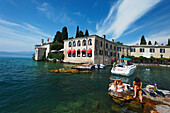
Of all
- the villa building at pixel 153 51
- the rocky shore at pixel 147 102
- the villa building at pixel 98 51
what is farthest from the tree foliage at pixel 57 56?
the villa building at pixel 153 51

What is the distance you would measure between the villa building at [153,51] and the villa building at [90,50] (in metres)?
11.7

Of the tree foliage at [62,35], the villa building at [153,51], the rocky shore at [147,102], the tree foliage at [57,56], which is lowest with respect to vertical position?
the rocky shore at [147,102]

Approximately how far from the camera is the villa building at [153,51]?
33916 millimetres

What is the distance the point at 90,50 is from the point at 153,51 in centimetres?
3339

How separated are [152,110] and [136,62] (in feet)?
117

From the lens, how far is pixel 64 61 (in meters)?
31.3

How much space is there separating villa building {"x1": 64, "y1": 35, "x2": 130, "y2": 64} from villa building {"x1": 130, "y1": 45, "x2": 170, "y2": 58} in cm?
1168

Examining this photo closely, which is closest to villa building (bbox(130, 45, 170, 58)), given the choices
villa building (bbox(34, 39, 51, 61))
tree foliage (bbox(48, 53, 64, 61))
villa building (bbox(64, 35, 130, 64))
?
villa building (bbox(64, 35, 130, 64))

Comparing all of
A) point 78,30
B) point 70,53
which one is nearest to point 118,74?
point 70,53

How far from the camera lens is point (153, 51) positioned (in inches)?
1366

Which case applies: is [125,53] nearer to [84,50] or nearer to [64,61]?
[84,50]

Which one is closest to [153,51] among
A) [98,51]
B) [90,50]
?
[98,51]

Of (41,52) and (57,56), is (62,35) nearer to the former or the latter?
(41,52)

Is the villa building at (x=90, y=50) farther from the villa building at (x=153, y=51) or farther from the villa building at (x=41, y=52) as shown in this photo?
the villa building at (x=41, y=52)
